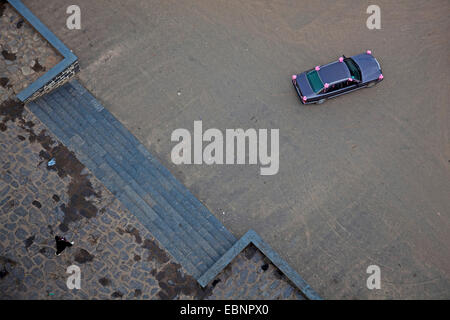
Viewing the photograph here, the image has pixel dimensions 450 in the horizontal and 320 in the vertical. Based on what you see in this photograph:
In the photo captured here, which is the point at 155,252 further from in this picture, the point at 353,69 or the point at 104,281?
the point at 353,69

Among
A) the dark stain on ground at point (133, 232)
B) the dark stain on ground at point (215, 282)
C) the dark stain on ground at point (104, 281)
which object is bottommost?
Result: the dark stain on ground at point (215, 282)

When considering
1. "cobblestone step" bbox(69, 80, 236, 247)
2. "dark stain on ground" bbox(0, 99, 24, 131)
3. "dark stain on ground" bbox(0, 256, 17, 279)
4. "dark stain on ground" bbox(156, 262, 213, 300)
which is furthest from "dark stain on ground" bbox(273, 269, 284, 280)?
"dark stain on ground" bbox(0, 99, 24, 131)

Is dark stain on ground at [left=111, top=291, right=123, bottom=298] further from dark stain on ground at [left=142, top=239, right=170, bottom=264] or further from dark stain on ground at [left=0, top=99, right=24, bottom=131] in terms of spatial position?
dark stain on ground at [left=0, top=99, right=24, bottom=131]

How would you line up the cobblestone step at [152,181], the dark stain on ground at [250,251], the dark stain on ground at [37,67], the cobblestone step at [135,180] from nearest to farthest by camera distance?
the dark stain on ground at [250,251], the cobblestone step at [135,180], the cobblestone step at [152,181], the dark stain on ground at [37,67]

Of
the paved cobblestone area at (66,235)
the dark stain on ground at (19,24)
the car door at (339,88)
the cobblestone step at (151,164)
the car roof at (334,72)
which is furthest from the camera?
the car door at (339,88)

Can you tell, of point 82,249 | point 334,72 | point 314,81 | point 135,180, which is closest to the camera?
point 82,249

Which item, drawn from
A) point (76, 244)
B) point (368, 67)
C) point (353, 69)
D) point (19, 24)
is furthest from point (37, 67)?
point (368, 67)

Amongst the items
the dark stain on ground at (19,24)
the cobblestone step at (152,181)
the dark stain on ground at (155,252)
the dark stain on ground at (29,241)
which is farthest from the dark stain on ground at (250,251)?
the dark stain on ground at (19,24)

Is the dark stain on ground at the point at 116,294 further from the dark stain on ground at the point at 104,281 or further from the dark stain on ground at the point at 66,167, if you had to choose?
the dark stain on ground at the point at 66,167
